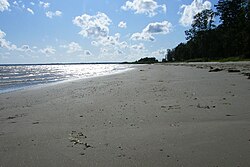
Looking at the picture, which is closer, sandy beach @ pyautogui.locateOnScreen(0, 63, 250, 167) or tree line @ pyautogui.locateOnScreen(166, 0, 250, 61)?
sandy beach @ pyautogui.locateOnScreen(0, 63, 250, 167)

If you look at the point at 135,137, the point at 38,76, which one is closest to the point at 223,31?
the point at 38,76

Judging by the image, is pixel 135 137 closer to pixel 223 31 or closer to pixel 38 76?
pixel 38 76

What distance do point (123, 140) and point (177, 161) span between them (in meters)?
1.34

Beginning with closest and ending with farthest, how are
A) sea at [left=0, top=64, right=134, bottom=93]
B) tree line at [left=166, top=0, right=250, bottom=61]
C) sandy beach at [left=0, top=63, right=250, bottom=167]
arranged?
sandy beach at [left=0, top=63, right=250, bottom=167] < sea at [left=0, top=64, right=134, bottom=93] < tree line at [left=166, top=0, right=250, bottom=61]

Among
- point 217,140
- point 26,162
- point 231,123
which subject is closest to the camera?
point 26,162

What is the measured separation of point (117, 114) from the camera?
6938 millimetres

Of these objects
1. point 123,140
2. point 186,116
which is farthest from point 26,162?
point 186,116

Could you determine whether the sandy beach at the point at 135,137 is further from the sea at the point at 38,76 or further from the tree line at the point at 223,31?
the tree line at the point at 223,31

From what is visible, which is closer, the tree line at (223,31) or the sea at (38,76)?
the sea at (38,76)

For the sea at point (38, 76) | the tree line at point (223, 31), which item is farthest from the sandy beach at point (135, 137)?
the tree line at point (223, 31)

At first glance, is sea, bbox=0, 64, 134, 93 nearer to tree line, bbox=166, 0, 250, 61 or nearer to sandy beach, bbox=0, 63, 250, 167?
sandy beach, bbox=0, 63, 250, 167

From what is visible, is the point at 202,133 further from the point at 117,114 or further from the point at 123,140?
the point at 117,114

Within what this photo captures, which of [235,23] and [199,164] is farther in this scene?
[235,23]

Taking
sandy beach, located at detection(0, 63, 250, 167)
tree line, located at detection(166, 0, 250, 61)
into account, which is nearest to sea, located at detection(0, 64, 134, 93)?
sandy beach, located at detection(0, 63, 250, 167)
